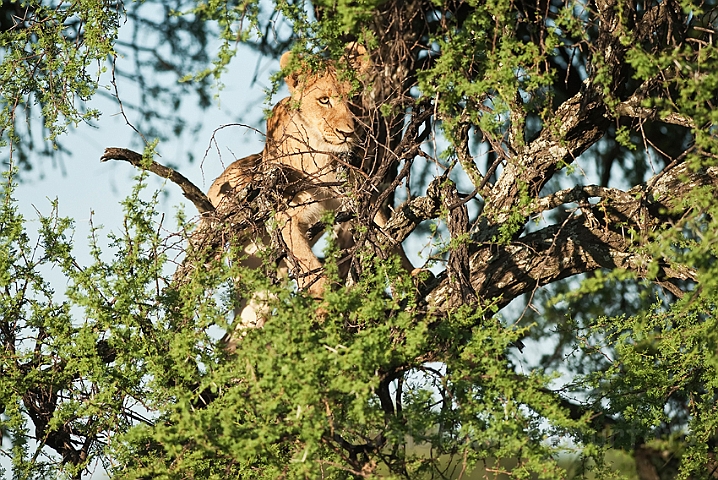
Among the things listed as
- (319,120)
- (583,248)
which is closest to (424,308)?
(583,248)

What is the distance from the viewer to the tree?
288 centimetres

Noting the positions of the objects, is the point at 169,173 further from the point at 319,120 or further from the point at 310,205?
the point at 319,120

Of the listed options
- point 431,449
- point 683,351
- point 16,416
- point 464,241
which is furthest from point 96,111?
point 683,351

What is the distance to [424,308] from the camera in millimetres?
4102

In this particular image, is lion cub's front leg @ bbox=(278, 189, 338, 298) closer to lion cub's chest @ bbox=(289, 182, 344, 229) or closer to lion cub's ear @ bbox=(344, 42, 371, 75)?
lion cub's chest @ bbox=(289, 182, 344, 229)

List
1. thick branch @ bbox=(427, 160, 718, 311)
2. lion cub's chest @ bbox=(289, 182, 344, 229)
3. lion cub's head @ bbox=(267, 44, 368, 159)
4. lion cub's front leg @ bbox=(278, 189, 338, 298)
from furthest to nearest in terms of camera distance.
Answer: lion cub's head @ bbox=(267, 44, 368, 159) → lion cub's chest @ bbox=(289, 182, 344, 229) → lion cub's front leg @ bbox=(278, 189, 338, 298) → thick branch @ bbox=(427, 160, 718, 311)

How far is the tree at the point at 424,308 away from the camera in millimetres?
2885

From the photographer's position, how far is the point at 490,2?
3.14 m

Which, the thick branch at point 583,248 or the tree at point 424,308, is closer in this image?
the tree at point 424,308

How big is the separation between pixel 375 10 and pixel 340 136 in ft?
6.75

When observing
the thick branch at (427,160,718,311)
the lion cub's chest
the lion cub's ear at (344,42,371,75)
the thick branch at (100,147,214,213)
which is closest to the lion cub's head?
the lion cub's chest

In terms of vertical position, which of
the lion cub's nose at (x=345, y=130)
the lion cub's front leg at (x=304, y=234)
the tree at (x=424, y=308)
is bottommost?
the tree at (x=424, y=308)

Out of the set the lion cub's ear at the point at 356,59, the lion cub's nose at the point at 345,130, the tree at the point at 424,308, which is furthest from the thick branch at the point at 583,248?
the lion cub's nose at the point at 345,130

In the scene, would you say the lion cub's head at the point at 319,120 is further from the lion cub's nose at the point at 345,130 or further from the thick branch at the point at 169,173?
the thick branch at the point at 169,173
